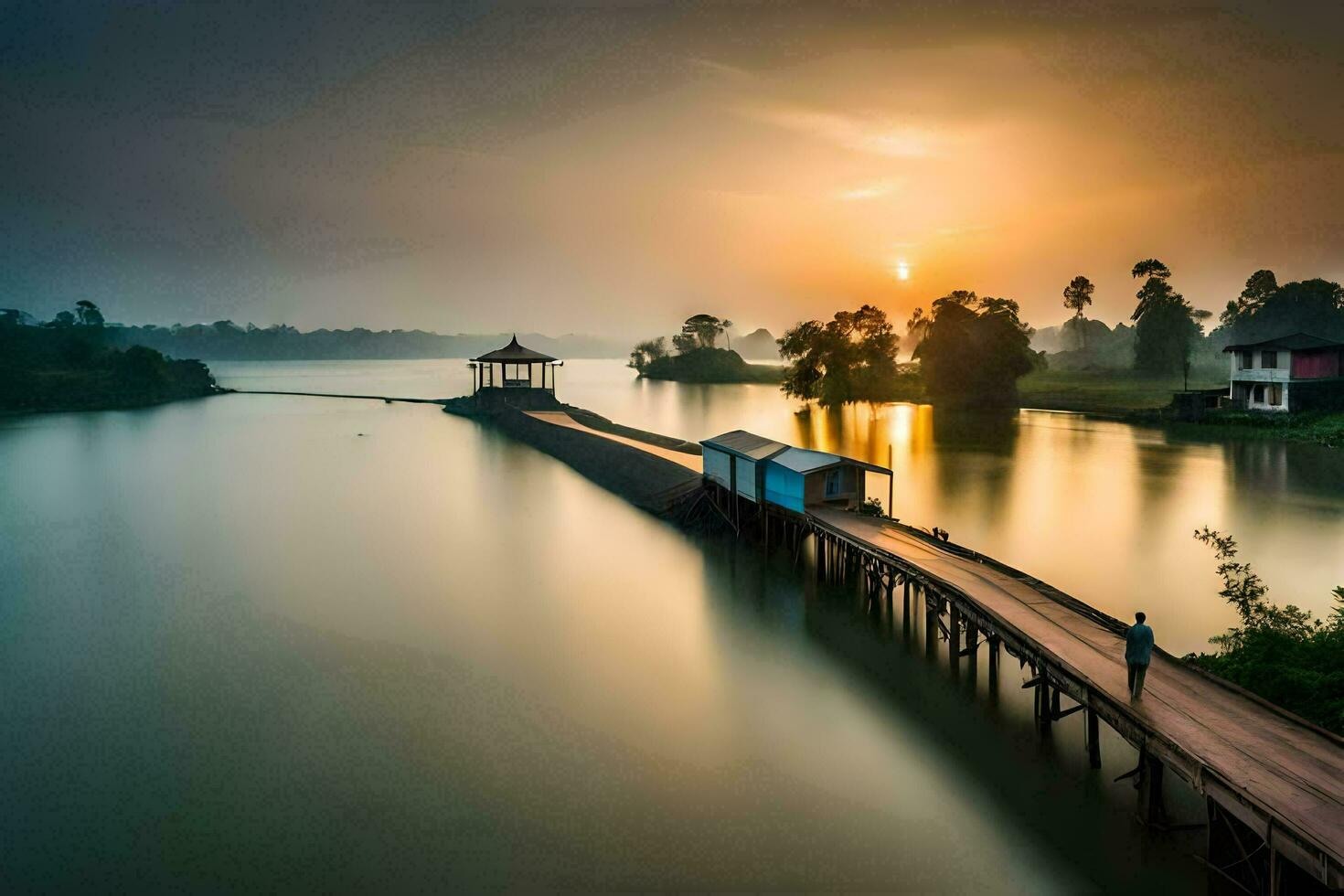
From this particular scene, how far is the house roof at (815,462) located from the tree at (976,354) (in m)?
68.6

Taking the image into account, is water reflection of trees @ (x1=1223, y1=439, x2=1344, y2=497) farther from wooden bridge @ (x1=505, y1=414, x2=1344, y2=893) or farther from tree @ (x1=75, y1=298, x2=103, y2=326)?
tree @ (x1=75, y1=298, x2=103, y2=326)

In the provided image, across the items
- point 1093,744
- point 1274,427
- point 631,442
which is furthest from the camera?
point 1274,427

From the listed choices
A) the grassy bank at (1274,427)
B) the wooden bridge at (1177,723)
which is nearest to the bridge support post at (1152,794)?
the wooden bridge at (1177,723)

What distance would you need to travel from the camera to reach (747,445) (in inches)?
1314

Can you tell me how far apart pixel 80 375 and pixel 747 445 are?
372 feet

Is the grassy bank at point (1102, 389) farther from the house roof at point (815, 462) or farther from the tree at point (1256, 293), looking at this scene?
the house roof at point (815, 462)

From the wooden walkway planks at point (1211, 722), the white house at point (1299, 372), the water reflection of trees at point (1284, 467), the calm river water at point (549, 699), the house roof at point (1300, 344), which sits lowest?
the calm river water at point (549, 699)

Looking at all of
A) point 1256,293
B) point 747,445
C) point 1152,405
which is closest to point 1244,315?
point 1256,293

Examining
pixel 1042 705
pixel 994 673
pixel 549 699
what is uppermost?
Result: pixel 1042 705

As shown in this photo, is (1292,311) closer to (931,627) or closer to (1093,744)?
(931,627)

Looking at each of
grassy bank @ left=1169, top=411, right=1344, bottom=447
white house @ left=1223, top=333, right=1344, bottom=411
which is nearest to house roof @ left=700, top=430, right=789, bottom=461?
grassy bank @ left=1169, top=411, right=1344, bottom=447

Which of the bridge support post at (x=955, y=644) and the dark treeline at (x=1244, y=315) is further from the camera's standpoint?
the dark treeline at (x=1244, y=315)

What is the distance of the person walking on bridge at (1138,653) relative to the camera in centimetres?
1223

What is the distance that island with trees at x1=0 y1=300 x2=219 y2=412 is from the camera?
104375 millimetres
